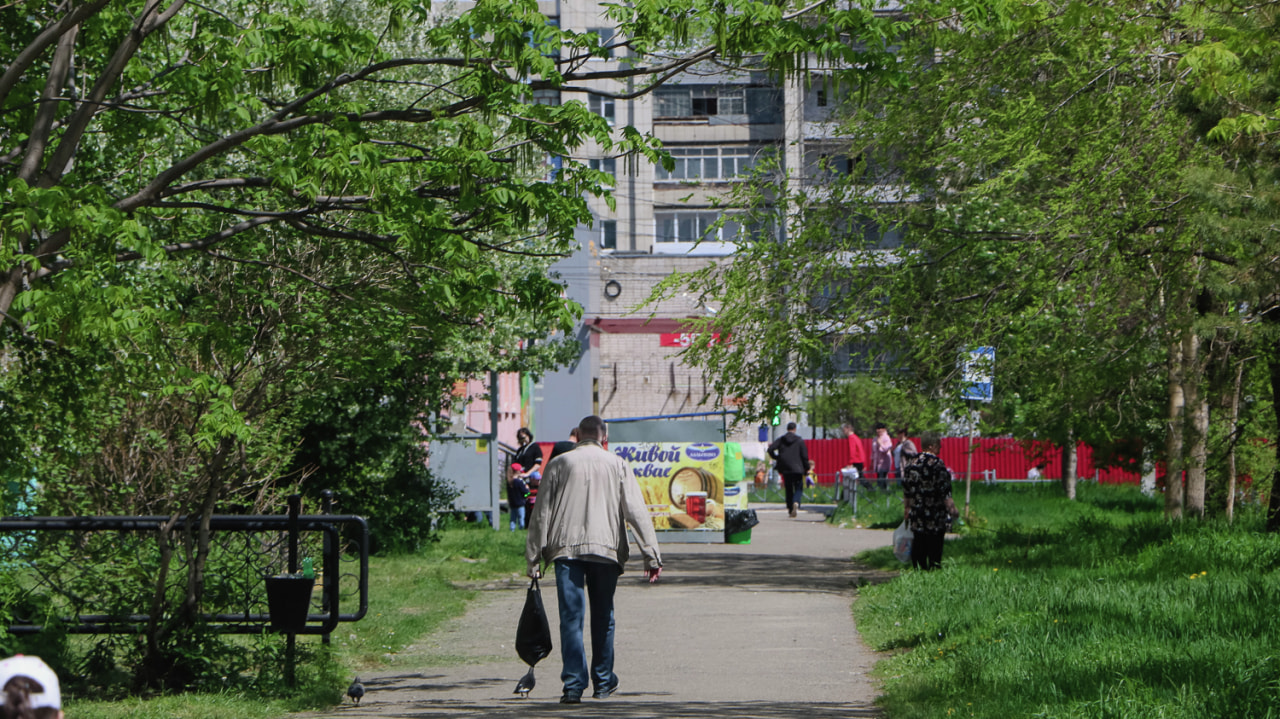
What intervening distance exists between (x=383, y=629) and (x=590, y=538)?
4.08 metres

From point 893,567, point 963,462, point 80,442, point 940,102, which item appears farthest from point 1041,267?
point 963,462

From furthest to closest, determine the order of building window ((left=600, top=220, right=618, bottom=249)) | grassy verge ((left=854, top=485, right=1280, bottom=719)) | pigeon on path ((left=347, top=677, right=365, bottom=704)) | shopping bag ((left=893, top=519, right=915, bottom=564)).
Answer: building window ((left=600, top=220, right=618, bottom=249)) → shopping bag ((left=893, top=519, right=915, bottom=564)) → pigeon on path ((left=347, top=677, right=365, bottom=704)) → grassy verge ((left=854, top=485, right=1280, bottom=719))

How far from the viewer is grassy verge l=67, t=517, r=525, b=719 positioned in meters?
8.73

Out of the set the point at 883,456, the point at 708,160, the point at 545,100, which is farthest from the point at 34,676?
the point at 708,160

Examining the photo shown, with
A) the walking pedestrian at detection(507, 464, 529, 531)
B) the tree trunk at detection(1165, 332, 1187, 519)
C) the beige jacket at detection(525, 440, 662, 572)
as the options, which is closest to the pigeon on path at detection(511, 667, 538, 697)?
the beige jacket at detection(525, 440, 662, 572)

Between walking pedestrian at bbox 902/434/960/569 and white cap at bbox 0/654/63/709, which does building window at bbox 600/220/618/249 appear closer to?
walking pedestrian at bbox 902/434/960/569

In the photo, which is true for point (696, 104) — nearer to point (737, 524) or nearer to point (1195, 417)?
point (737, 524)

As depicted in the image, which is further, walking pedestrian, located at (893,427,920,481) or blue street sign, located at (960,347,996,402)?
walking pedestrian, located at (893,427,920,481)

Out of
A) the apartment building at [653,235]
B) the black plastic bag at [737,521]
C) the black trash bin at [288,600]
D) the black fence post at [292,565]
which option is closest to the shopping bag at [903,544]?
the black plastic bag at [737,521]

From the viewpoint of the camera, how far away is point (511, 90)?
8.38 metres

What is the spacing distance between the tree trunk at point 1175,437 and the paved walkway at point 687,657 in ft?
11.8

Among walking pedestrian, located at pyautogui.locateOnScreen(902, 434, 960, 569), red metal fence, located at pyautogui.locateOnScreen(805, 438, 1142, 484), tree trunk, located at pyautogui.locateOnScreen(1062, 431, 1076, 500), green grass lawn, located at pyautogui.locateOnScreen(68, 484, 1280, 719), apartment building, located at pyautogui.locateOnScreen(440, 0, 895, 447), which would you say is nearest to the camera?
green grass lawn, located at pyautogui.locateOnScreen(68, 484, 1280, 719)

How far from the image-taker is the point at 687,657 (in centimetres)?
1109

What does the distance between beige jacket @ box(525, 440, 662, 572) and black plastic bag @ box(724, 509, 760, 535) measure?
1331 centimetres
